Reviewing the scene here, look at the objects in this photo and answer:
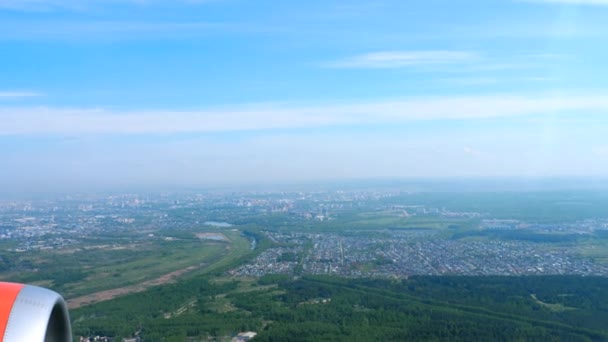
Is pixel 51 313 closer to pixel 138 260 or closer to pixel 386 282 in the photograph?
pixel 386 282

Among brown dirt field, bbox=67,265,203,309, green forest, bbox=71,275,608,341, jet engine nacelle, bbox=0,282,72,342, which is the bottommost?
brown dirt field, bbox=67,265,203,309

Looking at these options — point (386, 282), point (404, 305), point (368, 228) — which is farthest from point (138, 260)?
point (368, 228)

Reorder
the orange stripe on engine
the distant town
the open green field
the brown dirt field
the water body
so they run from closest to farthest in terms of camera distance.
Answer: the orange stripe on engine
the brown dirt field
the open green field
the distant town
the water body

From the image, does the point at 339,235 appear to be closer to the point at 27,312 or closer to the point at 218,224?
the point at 218,224

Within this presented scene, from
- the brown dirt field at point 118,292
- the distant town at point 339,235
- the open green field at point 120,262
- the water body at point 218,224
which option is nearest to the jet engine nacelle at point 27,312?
the brown dirt field at point 118,292

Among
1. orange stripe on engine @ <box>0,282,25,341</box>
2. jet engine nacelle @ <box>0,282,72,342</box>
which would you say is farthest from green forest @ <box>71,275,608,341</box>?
orange stripe on engine @ <box>0,282,25,341</box>

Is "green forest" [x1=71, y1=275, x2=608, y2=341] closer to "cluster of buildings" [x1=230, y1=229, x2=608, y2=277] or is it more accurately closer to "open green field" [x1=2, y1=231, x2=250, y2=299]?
"cluster of buildings" [x1=230, y1=229, x2=608, y2=277]
